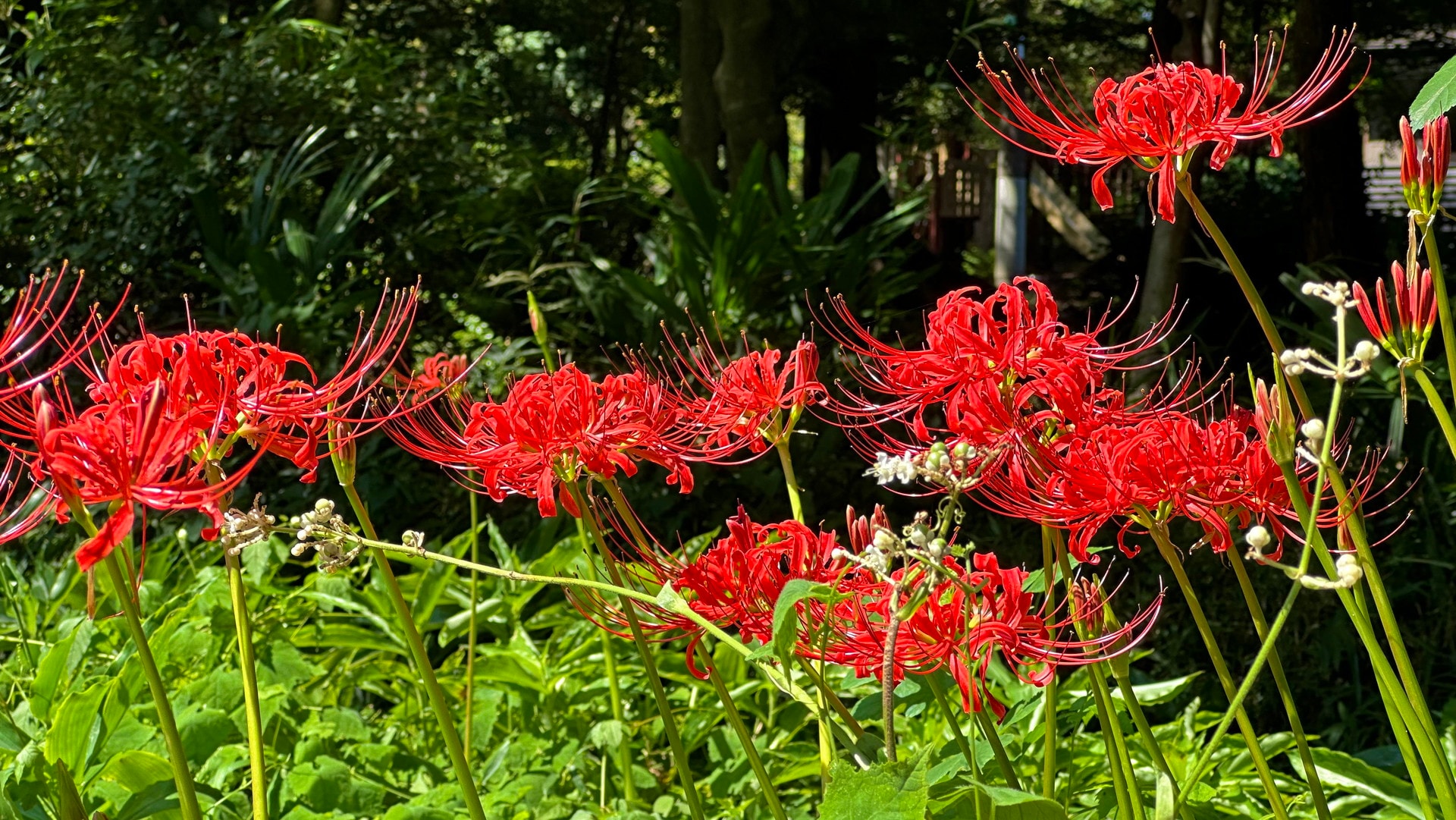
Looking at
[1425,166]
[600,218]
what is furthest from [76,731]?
[600,218]

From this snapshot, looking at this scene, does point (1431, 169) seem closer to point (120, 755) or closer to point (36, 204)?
point (120, 755)

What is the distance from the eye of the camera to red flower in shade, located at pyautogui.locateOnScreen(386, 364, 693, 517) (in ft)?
3.08

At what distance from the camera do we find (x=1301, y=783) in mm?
1463

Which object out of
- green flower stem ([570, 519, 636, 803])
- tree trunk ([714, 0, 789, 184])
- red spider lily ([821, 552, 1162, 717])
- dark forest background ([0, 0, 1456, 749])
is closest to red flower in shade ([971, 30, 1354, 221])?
red spider lily ([821, 552, 1162, 717])

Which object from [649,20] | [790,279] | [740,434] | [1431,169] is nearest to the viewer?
[1431,169]

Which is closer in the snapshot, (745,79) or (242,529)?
(242,529)

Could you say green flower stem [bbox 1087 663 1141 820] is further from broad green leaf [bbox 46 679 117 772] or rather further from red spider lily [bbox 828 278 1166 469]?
broad green leaf [bbox 46 679 117 772]

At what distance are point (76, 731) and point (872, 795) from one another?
83 cm

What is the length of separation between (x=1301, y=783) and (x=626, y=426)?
970 millimetres

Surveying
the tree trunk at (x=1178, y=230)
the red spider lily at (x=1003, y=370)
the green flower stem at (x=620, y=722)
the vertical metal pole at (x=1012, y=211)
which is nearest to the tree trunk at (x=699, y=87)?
the vertical metal pole at (x=1012, y=211)

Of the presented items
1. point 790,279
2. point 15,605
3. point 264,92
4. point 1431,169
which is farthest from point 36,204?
point 1431,169

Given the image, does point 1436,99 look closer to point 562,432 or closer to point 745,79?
point 562,432

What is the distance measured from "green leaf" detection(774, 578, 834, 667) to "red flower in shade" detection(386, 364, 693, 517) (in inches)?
9.5

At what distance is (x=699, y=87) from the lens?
5.44m
